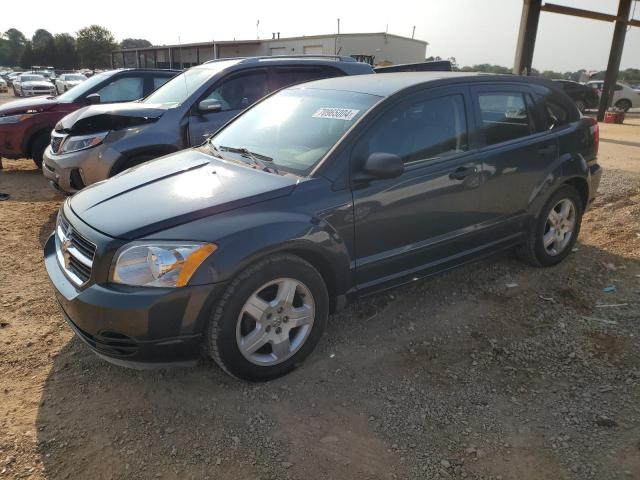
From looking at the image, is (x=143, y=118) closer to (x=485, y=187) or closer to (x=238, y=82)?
(x=238, y=82)

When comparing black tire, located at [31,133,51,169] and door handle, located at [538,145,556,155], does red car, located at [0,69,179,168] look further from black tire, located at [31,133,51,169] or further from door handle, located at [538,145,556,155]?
door handle, located at [538,145,556,155]

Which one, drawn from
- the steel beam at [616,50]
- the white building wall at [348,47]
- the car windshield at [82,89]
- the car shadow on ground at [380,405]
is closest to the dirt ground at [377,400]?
the car shadow on ground at [380,405]

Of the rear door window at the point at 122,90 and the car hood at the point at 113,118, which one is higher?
the rear door window at the point at 122,90

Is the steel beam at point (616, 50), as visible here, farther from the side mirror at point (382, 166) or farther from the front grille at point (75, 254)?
the front grille at point (75, 254)

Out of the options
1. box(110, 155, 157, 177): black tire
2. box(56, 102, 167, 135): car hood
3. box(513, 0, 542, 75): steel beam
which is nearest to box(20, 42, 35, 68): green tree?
box(513, 0, 542, 75): steel beam

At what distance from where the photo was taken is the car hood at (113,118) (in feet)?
18.6

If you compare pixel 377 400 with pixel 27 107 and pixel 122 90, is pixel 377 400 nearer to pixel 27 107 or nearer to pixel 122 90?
pixel 122 90

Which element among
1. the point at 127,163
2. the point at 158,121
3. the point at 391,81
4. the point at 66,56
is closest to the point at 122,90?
the point at 158,121

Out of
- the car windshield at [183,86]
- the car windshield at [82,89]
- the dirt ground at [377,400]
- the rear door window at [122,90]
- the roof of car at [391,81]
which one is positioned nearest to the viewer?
the dirt ground at [377,400]

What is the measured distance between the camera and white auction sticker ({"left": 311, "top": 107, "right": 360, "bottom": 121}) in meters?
3.30

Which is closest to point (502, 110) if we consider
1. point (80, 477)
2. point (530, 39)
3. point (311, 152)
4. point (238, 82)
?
point (311, 152)

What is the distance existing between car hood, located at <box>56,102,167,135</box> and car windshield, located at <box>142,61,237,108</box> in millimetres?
244

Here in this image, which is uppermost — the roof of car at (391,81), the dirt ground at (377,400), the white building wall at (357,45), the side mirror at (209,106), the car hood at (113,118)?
the white building wall at (357,45)

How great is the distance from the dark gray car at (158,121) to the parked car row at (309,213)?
183 centimetres
